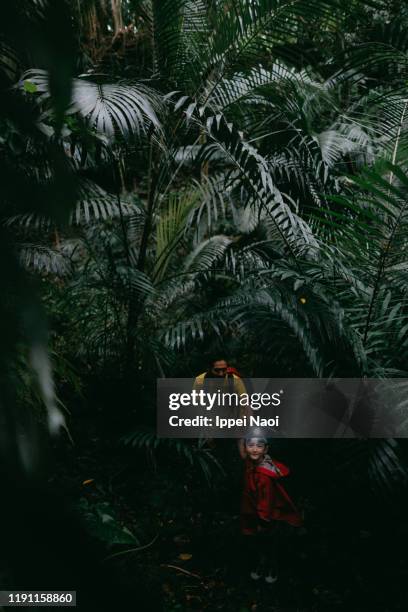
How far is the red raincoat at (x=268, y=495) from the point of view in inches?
80.7

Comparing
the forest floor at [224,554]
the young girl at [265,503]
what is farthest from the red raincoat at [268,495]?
the forest floor at [224,554]

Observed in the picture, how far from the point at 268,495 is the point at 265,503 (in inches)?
1.4

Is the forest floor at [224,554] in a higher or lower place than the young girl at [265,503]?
lower

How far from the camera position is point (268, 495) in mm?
2049

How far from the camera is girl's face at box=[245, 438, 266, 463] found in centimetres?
206

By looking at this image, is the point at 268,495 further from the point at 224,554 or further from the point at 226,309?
the point at 226,309

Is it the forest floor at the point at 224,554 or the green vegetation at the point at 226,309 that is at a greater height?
the green vegetation at the point at 226,309

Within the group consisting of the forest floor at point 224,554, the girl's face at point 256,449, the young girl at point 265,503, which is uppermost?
the girl's face at point 256,449

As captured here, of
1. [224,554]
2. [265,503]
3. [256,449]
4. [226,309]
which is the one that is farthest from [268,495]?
[226,309]

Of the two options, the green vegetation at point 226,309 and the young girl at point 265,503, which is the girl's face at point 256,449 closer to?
the young girl at point 265,503

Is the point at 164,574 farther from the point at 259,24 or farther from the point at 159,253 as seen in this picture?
the point at 259,24

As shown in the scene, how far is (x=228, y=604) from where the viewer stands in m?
1.98

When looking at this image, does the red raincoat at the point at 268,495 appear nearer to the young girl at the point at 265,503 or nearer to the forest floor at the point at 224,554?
the young girl at the point at 265,503

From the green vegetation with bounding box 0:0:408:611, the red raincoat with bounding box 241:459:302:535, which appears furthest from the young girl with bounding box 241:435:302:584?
the green vegetation with bounding box 0:0:408:611
